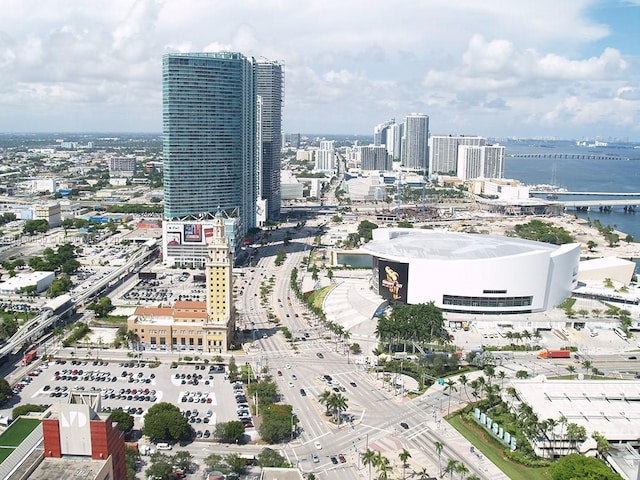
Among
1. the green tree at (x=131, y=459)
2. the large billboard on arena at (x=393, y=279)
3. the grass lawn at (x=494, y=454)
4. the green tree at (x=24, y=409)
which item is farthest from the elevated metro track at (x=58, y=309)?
the grass lawn at (x=494, y=454)

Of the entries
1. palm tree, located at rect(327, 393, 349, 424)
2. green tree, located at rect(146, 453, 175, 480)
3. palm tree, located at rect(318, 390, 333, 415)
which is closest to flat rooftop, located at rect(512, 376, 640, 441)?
palm tree, located at rect(327, 393, 349, 424)

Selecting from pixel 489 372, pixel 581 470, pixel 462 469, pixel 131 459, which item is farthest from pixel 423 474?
pixel 131 459

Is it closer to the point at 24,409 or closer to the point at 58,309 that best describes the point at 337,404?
the point at 24,409

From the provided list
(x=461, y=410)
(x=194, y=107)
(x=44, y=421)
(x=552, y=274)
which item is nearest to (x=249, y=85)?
(x=194, y=107)

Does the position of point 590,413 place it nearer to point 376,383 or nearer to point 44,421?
point 376,383

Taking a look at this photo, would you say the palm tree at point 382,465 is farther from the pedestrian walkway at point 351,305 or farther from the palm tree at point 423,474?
the pedestrian walkway at point 351,305
